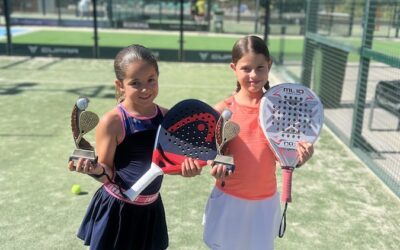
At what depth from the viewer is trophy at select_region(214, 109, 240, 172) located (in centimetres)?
191

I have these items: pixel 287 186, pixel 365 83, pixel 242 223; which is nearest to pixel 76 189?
pixel 242 223

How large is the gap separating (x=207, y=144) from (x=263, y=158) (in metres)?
0.45

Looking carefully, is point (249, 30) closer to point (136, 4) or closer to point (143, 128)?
point (136, 4)

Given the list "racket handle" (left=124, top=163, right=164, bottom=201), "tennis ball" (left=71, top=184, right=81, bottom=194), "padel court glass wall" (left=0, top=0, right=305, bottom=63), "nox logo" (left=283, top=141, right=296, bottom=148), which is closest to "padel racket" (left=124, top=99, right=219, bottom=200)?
"racket handle" (left=124, top=163, right=164, bottom=201)

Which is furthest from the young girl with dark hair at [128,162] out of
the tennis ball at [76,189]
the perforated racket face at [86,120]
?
the tennis ball at [76,189]

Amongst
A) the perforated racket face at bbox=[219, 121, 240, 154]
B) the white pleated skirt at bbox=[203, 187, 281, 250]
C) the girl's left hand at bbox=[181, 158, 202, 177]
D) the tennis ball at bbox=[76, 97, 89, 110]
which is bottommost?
the white pleated skirt at bbox=[203, 187, 281, 250]

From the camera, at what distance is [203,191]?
4.65 m

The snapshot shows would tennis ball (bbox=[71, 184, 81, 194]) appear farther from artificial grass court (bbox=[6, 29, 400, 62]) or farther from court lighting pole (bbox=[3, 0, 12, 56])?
artificial grass court (bbox=[6, 29, 400, 62])

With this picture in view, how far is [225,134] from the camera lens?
6.32ft

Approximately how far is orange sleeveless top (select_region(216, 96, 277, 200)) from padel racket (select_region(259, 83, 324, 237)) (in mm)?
123

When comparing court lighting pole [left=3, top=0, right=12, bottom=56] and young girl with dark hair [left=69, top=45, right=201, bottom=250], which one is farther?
court lighting pole [left=3, top=0, right=12, bottom=56]

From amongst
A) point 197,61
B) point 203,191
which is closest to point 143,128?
point 203,191

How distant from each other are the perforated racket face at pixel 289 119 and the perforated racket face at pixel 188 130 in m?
0.31

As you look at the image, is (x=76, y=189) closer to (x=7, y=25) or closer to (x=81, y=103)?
(x=81, y=103)
